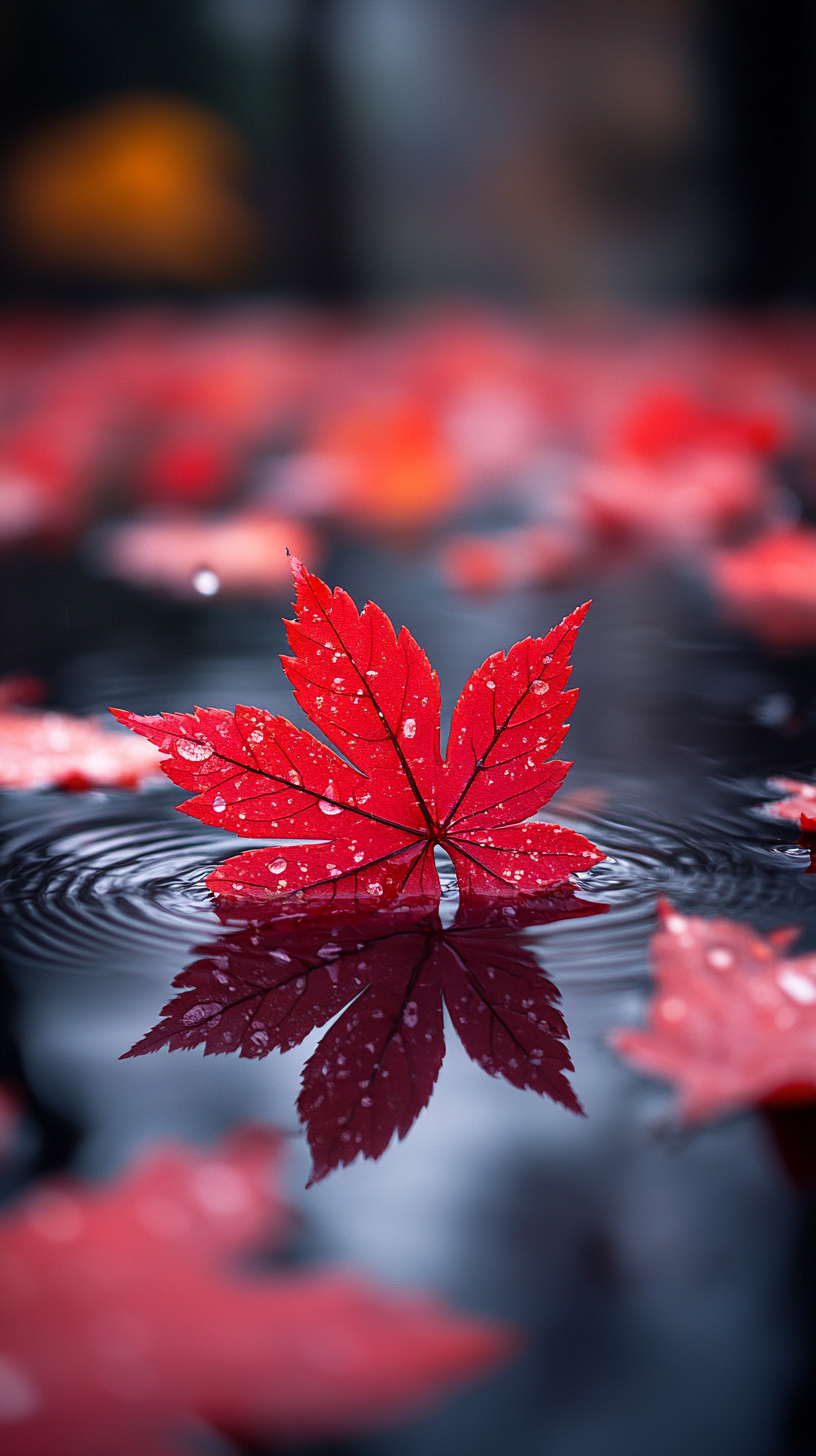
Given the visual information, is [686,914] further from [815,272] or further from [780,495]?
[815,272]

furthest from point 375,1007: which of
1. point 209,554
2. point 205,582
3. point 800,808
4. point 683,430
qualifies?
point 683,430

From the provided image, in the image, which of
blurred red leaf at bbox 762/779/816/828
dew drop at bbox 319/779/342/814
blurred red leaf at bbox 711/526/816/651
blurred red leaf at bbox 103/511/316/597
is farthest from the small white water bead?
dew drop at bbox 319/779/342/814

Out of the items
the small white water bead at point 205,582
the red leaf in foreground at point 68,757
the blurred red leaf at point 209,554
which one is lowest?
the red leaf in foreground at point 68,757

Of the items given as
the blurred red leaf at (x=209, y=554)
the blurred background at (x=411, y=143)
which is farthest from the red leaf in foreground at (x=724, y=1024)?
the blurred background at (x=411, y=143)

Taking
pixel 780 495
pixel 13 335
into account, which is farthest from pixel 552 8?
pixel 780 495

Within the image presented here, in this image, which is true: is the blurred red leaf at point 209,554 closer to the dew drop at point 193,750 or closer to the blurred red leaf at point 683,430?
the blurred red leaf at point 683,430

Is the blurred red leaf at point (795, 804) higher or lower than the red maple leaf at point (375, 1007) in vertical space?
higher

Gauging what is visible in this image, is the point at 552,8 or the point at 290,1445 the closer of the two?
the point at 290,1445
